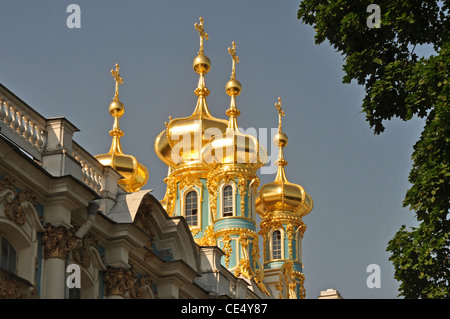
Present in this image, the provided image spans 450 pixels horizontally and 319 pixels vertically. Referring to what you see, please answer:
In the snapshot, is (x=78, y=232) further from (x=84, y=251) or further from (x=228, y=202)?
(x=228, y=202)

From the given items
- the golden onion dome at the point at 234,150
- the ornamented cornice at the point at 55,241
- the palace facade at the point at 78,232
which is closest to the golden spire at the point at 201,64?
the golden onion dome at the point at 234,150

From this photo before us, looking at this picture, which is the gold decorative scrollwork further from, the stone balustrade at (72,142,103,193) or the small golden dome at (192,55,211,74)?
the stone balustrade at (72,142,103,193)

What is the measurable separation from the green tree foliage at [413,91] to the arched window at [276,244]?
99.6ft

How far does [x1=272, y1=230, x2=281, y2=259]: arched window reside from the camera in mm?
49094

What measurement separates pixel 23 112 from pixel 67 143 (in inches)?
47.9

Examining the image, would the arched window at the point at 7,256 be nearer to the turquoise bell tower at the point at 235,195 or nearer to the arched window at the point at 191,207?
the turquoise bell tower at the point at 235,195

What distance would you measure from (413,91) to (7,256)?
7463 millimetres

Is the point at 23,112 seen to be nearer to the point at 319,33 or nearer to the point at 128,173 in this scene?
the point at 319,33

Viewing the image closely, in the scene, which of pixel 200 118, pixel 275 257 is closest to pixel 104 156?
pixel 200 118

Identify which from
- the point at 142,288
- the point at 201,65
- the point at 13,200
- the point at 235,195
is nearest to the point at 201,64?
the point at 201,65

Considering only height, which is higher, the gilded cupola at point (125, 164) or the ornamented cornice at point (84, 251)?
the gilded cupola at point (125, 164)

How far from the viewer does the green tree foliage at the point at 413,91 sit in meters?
17.1

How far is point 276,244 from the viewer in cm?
4925

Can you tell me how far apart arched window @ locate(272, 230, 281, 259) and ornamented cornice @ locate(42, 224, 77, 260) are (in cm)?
2893
